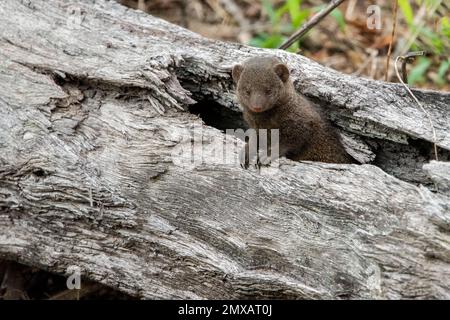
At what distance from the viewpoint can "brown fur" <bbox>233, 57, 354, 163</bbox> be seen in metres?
3.95

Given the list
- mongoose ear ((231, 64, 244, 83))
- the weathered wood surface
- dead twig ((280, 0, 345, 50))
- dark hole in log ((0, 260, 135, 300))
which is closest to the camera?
the weathered wood surface

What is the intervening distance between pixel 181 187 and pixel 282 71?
102cm

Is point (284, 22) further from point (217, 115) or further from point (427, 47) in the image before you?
point (217, 115)

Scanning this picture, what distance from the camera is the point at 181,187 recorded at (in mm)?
3605

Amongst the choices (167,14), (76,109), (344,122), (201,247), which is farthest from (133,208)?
(167,14)

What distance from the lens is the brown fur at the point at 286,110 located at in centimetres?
395

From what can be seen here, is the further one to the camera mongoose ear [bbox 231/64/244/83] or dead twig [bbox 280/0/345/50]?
dead twig [bbox 280/0/345/50]

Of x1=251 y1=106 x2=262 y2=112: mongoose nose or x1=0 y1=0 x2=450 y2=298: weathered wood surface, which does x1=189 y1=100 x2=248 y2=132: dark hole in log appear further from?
x1=251 y1=106 x2=262 y2=112: mongoose nose

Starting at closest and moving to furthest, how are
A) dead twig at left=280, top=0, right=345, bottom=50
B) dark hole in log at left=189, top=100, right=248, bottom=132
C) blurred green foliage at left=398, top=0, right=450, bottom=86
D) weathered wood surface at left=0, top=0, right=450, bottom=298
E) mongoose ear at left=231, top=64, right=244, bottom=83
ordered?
weathered wood surface at left=0, top=0, right=450, bottom=298 → mongoose ear at left=231, top=64, right=244, bottom=83 → dark hole in log at left=189, top=100, right=248, bottom=132 → dead twig at left=280, top=0, right=345, bottom=50 → blurred green foliage at left=398, top=0, right=450, bottom=86

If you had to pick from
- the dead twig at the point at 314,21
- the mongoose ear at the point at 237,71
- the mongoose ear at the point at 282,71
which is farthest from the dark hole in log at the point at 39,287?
the dead twig at the point at 314,21

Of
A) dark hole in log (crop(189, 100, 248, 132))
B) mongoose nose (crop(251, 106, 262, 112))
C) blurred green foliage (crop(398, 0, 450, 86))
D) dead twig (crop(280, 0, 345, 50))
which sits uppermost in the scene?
blurred green foliage (crop(398, 0, 450, 86))

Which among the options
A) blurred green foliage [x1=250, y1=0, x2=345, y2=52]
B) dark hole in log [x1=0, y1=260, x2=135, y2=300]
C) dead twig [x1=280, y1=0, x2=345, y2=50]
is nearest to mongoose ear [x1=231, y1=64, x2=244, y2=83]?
dead twig [x1=280, y1=0, x2=345, y2=50]
